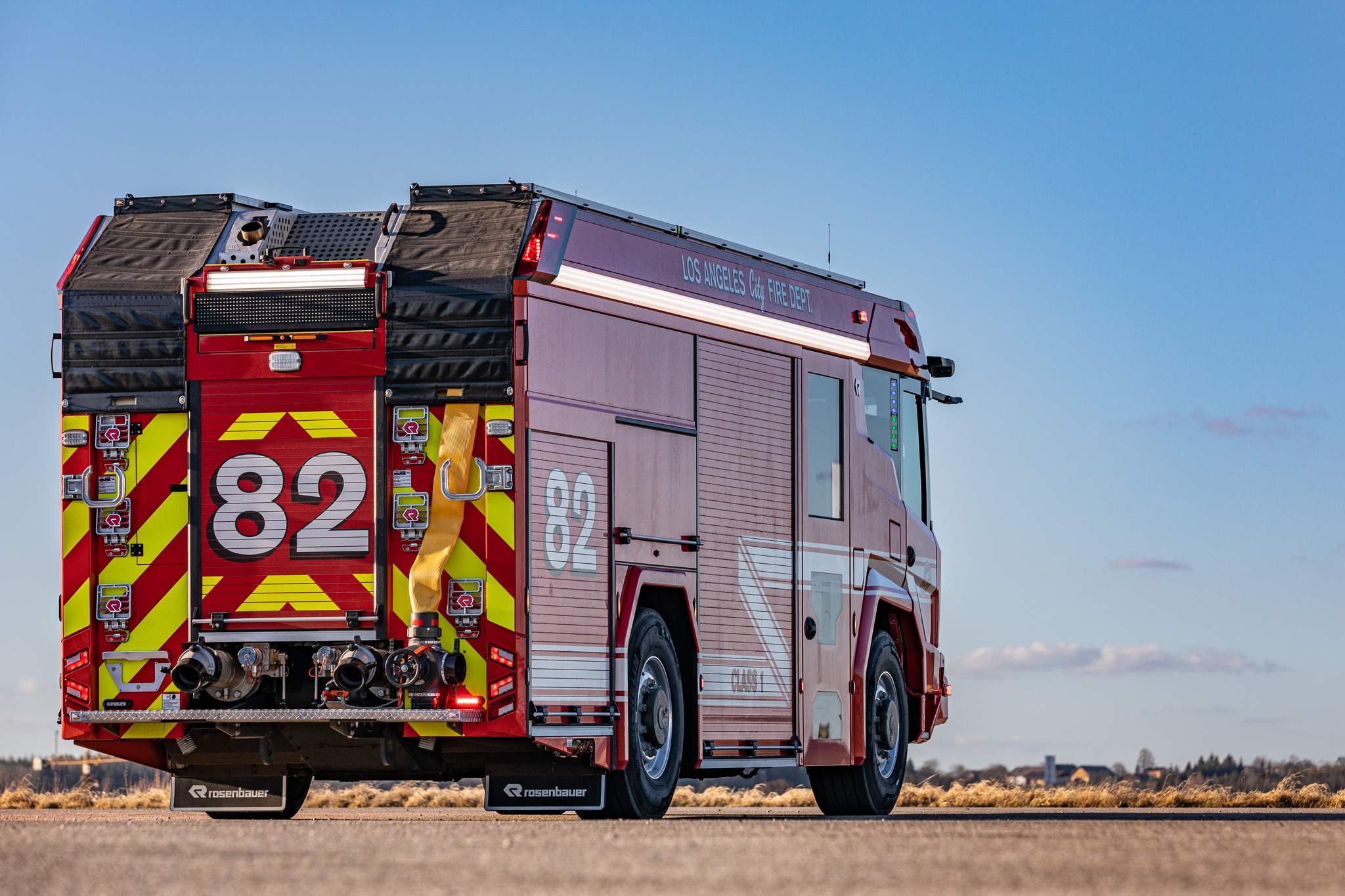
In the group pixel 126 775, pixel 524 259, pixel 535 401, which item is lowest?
pixel 126 775

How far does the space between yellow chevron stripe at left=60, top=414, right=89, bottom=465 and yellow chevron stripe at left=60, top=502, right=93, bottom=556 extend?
0.31 m

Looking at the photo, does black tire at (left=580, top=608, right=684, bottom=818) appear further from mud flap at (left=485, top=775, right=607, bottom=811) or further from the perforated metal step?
the perforated metal step

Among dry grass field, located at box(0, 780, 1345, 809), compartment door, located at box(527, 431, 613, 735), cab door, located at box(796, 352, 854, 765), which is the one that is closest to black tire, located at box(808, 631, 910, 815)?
cab door, located at box(796, 352, 854, 765)

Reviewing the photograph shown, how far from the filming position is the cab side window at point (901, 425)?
1933 cm

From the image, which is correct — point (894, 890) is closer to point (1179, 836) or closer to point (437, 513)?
point (1179, 836)

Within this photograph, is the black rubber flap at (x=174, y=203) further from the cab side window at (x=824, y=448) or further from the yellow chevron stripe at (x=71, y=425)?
the cab side window at (x=824, y=448)

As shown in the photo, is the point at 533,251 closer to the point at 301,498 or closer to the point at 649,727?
the point at 301,498

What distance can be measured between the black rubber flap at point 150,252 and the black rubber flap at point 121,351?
0.10 metres

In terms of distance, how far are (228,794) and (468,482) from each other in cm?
A: 312

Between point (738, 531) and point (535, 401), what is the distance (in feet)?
10.0

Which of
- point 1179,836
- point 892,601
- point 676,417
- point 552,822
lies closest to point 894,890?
point 1179,836

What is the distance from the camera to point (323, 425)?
14.5 meters

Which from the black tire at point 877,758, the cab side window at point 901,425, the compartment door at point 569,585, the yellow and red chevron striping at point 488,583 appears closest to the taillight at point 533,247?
the yellow and red chevron striping at point 488,583

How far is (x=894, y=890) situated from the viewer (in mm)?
8578
